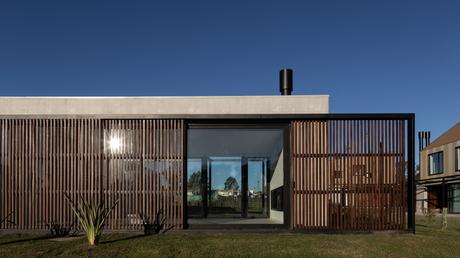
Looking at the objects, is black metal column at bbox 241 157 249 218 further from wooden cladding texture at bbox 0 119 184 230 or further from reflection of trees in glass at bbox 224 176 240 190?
wooden cladding texture at bbox 0 119 184 230

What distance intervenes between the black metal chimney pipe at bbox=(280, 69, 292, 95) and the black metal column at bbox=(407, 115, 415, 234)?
3414mm

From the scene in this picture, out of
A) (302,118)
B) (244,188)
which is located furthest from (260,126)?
(244,188)

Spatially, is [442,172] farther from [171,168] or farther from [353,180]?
[171,168]

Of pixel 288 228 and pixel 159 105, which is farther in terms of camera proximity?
pixel 159 105

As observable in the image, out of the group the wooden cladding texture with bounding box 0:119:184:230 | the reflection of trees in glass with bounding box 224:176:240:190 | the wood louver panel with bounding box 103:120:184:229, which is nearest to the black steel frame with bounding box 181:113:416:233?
the wood louver panel with bounding box 103:120:184:229

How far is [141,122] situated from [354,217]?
4918mm

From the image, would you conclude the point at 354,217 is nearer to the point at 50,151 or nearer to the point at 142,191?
the point at 142,191

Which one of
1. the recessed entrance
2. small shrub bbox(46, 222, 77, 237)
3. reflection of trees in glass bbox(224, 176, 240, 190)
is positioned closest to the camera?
small shrub bbox(46, 222, 77, 237)

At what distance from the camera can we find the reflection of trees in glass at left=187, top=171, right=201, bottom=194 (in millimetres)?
11570

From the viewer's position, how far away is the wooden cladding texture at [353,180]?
937 cm

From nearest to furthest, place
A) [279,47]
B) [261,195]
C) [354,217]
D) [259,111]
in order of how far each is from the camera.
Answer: [354,217]
[259,111]
[261,195]
[279,47]

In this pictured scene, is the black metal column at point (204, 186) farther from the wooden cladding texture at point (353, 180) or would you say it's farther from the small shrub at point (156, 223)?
the wooden cladding texture at point (353, 180)

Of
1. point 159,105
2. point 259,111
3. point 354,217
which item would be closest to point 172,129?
Answer: point 159,105

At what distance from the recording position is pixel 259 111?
10688mm
